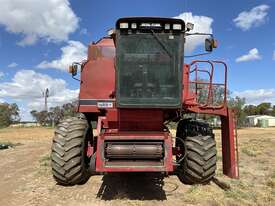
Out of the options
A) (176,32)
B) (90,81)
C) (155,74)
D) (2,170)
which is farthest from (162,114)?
(2,170)

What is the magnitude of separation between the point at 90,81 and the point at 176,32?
3040mm

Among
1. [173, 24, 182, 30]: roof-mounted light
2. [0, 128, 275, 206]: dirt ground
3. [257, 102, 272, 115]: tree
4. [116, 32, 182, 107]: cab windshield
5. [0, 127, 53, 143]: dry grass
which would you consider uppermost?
[257, 102, 272, 115]: tree

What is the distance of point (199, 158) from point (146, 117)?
1.45 metres

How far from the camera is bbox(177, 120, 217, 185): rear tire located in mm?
8633

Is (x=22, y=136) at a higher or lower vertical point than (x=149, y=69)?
lower

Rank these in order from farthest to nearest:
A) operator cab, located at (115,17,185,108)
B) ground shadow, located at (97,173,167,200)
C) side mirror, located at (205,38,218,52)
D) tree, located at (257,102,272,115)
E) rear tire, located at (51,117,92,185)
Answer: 1. tree, located at (257,102,272,115)
2. rear tire, located at (51,117,92,185)
3. side mirror, located at (205,38,218,52)
4. ground shadow, located at (97,173,167,200)
5. operator cab, located at (115,17,185,108)

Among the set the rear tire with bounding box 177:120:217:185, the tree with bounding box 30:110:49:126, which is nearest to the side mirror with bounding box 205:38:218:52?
the rear tire with bounding box 177:120:217:185

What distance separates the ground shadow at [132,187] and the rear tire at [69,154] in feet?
2.23

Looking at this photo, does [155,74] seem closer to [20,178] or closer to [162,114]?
[162,114]

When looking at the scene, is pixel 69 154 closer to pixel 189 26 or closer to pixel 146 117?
pixel 146 117

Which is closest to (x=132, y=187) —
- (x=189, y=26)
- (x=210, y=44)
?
(x=210, y=44)

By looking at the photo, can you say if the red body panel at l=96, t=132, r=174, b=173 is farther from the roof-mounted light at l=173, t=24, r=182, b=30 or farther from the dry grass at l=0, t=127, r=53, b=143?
the dry grass at l=0, t=127, r=53, b=143

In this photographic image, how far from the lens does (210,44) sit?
27.2 feet

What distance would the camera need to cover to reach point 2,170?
1242cm
